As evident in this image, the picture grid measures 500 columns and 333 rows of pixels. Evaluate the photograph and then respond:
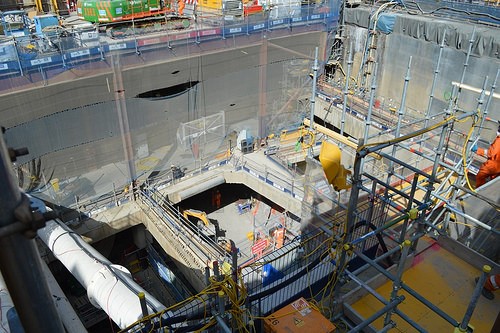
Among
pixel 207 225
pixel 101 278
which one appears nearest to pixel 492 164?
pixel 101 278

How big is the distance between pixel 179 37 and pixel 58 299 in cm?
1059

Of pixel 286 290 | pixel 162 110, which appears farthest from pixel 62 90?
pixel 286 290

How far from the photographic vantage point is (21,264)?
2.11m

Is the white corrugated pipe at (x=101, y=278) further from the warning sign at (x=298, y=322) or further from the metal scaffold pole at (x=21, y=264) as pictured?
the metal scaffold pole at (x=21, y=264)

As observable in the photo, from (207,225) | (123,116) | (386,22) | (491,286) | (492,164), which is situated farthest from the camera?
(386,22)

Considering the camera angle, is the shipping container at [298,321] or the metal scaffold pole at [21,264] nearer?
the metal scaffold pole at [21,264]

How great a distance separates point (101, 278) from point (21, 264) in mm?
9022

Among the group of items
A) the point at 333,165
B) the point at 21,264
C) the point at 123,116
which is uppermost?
the point at 21,264

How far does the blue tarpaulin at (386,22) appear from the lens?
21453 millimetres

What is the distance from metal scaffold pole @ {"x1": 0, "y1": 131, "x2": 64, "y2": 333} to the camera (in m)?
1.94

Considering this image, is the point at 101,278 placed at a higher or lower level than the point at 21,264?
lower

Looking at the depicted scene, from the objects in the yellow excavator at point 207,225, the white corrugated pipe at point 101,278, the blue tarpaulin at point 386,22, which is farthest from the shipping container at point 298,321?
the blue tarpaulin at point 386,22

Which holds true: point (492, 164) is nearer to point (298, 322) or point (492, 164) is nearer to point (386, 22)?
point (298, 322)

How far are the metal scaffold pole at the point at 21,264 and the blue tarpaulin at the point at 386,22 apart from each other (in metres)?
22.6
